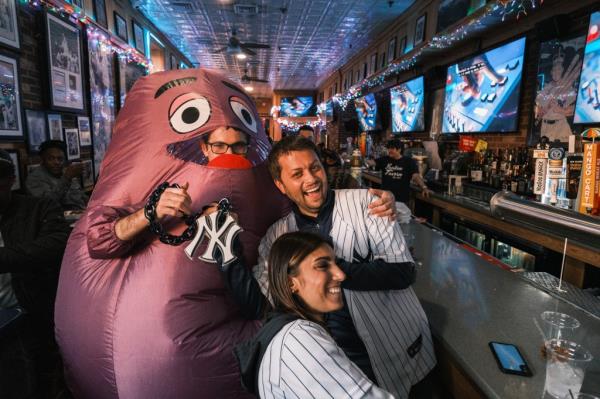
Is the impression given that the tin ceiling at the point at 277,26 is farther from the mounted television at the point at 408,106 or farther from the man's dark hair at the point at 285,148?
the man's dark hair at the point at 285,148

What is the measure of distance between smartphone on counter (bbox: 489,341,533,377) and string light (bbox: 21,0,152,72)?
178 inches

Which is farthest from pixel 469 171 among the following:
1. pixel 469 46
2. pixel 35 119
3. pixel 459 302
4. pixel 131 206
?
pixel 35 119

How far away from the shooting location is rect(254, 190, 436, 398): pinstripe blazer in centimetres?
134

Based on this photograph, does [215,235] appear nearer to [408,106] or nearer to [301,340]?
[301,340]

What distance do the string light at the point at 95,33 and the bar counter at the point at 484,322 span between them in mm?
4289

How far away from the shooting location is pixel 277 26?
25.6 ft

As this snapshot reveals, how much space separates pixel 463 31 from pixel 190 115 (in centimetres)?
444

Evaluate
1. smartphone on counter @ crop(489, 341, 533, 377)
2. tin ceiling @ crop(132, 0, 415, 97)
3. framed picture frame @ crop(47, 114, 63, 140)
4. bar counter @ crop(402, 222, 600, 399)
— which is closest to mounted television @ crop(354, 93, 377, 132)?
tin ceiling @ crop(132, 0, 415, 97)

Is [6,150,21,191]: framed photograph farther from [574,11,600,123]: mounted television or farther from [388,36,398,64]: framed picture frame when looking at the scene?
[388,36,398,64]: framed picture frame

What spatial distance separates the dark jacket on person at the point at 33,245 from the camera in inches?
71.3

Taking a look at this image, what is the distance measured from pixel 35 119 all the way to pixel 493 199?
14.0 ft

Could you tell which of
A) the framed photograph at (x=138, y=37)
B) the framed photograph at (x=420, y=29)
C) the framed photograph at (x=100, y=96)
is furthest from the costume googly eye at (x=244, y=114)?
the framed photograph at (x=138, y=37)

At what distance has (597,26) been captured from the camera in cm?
316

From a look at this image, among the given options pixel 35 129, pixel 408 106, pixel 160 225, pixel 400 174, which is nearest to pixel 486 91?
pixel 400 174
